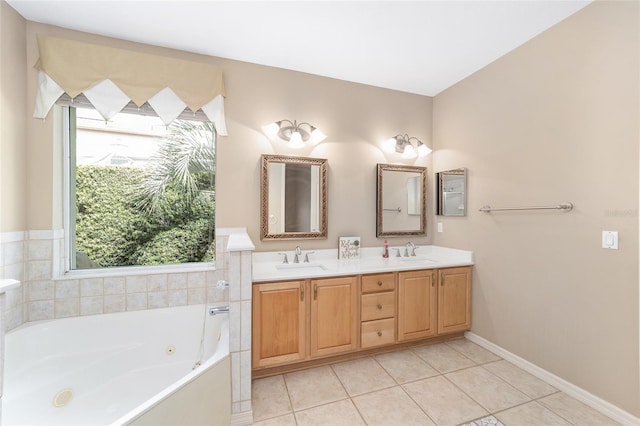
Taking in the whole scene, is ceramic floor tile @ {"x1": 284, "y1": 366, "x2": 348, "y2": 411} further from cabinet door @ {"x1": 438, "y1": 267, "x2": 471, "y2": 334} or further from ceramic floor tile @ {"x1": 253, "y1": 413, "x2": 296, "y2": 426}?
cabinet door @ {"x1": 438, "y1": 267, "x2": 471, "y2": 334}

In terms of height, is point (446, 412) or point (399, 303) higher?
point (399, 303)

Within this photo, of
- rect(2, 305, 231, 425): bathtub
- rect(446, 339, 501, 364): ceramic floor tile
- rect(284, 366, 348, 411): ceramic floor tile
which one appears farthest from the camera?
rect(446, 339, 501, 364): ceramic floor tile

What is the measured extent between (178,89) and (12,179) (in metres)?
1.28

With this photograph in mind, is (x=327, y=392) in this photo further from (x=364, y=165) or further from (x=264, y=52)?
(x=264, y=52)

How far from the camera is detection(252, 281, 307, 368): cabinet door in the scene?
2.04 meters

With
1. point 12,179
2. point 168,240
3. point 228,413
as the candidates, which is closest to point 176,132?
point 168,240

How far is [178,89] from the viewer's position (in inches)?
90.5

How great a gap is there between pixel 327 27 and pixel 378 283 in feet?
6.74

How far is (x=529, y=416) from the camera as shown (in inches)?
68.7

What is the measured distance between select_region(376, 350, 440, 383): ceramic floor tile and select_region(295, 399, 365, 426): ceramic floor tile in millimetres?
509

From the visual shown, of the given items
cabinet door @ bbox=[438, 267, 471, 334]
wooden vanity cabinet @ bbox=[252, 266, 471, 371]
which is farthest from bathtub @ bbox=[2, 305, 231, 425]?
cabinet door @ bbox=[438, 267, 471, 334]

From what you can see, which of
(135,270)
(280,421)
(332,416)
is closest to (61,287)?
(135,270)

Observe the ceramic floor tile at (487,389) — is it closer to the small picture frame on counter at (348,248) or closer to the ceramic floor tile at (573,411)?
the ceramic floor tile at (573,411)

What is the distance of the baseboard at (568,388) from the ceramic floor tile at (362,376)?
1070mm
